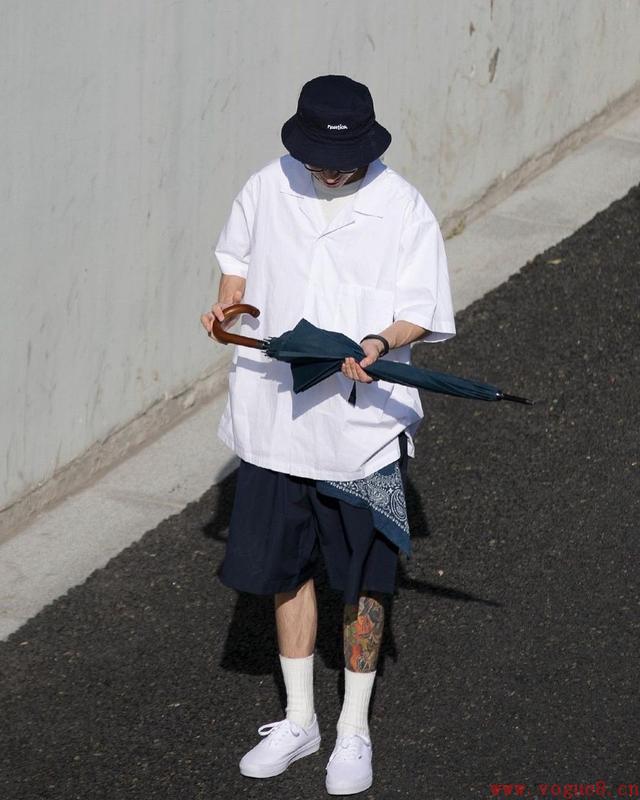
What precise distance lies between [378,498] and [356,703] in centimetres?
72

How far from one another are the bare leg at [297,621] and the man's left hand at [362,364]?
0.85m

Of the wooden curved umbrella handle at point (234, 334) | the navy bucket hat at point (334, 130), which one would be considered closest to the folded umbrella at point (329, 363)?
the wooden curved umbrella handle at point (234, 334)

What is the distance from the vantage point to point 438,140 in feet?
28.9

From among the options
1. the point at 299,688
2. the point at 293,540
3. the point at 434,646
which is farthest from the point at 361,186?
the point at 434,646

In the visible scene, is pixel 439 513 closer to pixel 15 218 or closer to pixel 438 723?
pixel 438 723

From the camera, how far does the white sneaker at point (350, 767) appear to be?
191 inches

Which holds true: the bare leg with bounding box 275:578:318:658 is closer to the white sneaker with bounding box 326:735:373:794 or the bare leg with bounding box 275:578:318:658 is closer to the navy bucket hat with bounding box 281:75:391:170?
the white sneaker with bounding box 326:735:373:794

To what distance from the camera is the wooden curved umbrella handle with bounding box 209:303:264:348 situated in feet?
15.3

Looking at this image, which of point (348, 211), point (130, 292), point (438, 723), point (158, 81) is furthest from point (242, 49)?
point (438, 723)

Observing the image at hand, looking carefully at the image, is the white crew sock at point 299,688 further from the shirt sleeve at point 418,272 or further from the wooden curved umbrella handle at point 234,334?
the shirt sleeve at point 418,272

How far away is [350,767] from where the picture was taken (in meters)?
4.89

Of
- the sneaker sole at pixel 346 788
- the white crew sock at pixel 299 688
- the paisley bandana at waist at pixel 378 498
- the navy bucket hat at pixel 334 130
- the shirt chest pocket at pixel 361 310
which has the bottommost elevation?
the sneaker sole at pixel 346 788

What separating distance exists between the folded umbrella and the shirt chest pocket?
0.25 ft

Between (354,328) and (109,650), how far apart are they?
5.54ft
